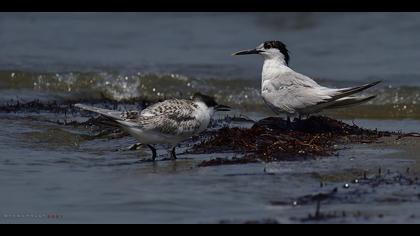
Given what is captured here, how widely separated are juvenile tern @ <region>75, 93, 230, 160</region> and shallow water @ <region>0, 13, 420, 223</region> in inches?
9.0

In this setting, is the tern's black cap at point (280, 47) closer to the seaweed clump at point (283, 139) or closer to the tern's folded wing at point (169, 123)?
the seaweed clump at point (283, 139)

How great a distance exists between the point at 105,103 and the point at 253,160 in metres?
5.10

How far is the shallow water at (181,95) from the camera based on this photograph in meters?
6.75

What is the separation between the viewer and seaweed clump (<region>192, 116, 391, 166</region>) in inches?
336

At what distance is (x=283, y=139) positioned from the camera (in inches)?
350

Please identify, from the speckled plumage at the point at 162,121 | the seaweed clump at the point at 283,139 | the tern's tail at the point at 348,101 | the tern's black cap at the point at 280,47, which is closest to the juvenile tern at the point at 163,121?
the speckled plumage at the point at 162,121

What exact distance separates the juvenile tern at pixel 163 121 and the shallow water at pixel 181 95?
0.75ft

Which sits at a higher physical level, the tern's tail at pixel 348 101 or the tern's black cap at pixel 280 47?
the tern's black cap at pixel 280 47

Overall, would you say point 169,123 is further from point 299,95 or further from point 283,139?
point 299,95

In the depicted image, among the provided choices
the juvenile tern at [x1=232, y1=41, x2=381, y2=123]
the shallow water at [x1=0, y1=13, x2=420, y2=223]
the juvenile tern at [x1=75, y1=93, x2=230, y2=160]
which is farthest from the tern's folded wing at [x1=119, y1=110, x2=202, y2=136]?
the juvenile tern at [x1=232, y1=41, x2=381, y2=123]
